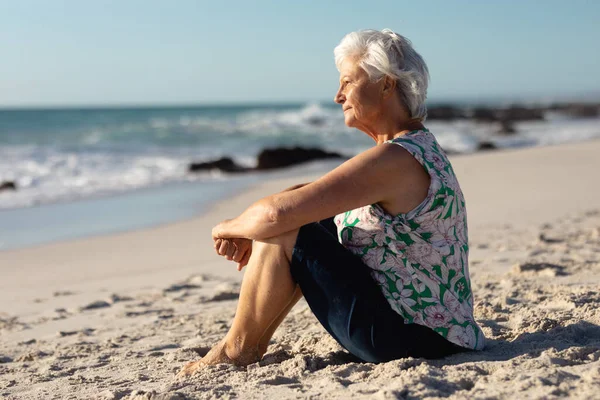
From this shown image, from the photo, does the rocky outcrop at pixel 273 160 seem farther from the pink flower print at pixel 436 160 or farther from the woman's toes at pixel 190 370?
the pink flower print at pixel 436 160

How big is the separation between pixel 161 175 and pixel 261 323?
38.5 ft

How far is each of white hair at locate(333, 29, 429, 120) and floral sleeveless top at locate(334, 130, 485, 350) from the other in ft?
0.47

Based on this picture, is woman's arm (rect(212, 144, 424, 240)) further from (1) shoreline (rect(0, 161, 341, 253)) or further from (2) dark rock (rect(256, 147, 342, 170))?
(2) dark rock (rect(256, 147, 342, 170))

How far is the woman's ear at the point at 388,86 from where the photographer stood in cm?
241

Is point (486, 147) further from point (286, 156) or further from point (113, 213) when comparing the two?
point (113, 213)

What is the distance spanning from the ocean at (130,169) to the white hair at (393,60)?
5.38 meters

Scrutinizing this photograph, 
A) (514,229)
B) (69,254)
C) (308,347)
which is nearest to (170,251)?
(69,254)

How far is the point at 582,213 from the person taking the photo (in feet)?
22.3

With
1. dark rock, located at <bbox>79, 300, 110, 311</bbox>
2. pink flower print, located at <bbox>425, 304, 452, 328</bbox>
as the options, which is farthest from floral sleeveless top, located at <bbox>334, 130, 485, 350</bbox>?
dark rock, located at <bbox>79, 300, 110, 311</bbox>

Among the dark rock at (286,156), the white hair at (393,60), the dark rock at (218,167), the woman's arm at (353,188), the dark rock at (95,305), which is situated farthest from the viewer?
Answer: the dark rock at (286,156)

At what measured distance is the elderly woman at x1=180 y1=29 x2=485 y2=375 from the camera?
232 cm

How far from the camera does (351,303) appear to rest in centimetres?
238

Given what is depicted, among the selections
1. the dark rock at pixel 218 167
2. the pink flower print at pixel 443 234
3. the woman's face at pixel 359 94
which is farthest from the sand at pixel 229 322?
the dark rock at pixel 218 167

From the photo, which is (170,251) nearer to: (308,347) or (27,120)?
(308,347)
